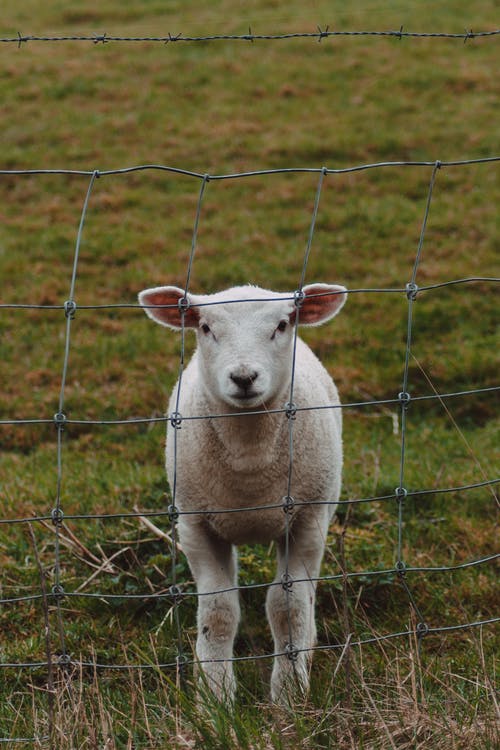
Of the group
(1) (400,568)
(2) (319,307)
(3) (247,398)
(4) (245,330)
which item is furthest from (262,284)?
(1) (400,568)

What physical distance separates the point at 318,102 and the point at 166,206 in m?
3.26

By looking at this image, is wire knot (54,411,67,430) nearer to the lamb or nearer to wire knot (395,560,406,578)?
the lamb

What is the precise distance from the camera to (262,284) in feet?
26.6

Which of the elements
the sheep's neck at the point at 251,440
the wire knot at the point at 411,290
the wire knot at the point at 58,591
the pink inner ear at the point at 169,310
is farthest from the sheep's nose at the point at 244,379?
the wire knot at the point at 58,591

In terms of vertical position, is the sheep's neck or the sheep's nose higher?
the sheep's nose

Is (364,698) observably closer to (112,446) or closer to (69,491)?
(69,491)

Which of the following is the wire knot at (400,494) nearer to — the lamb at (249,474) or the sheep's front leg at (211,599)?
the lamb at (249,474)

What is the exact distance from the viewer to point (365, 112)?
11.6m

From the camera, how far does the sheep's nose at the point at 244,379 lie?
10.5 feet

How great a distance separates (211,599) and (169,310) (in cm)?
116

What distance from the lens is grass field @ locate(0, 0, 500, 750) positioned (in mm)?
2854

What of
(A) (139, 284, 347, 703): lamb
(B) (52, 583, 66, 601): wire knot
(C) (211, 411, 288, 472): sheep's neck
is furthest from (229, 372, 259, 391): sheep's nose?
(B) (52, 583, 66, 601): wire knot

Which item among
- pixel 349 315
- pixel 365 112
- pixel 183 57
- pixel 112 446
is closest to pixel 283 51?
pixel 183 57

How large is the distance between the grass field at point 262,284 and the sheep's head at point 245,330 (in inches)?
21.4
